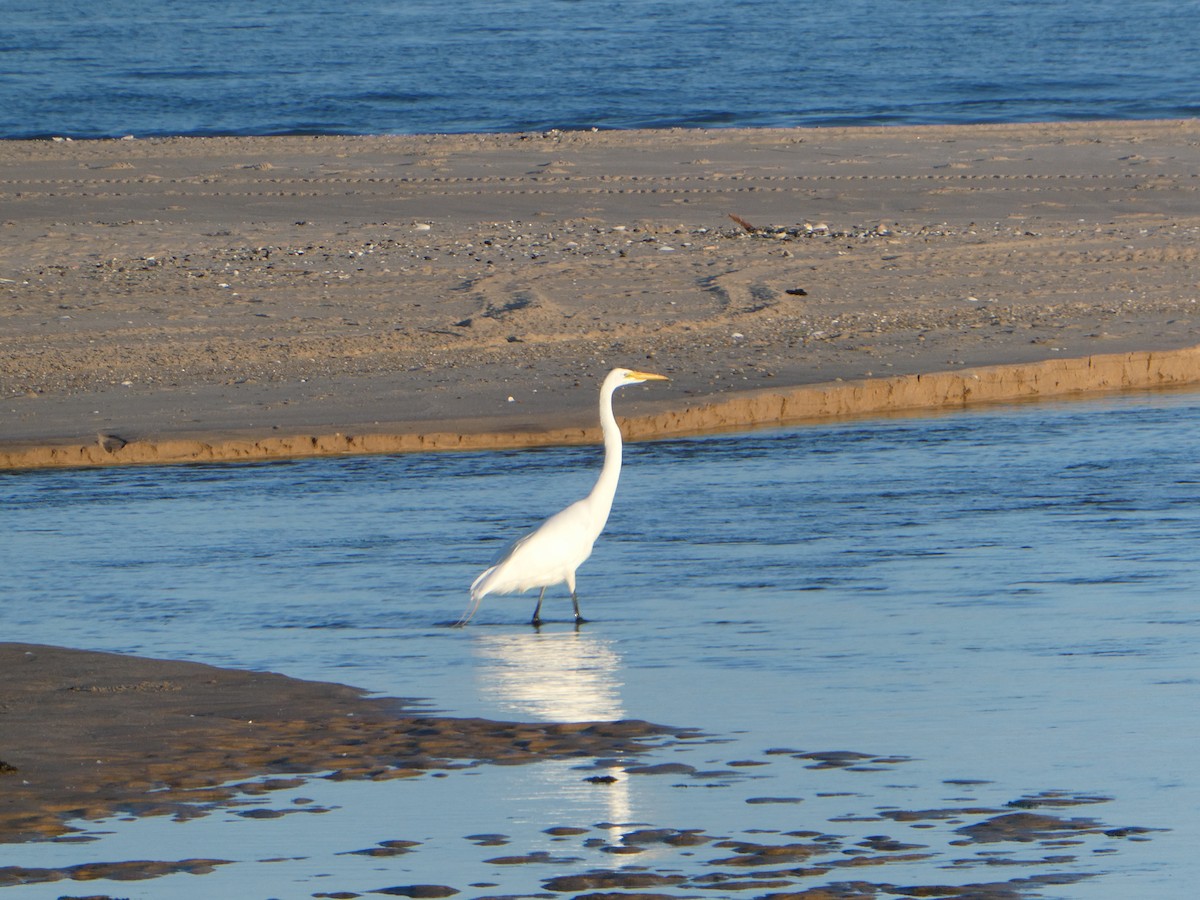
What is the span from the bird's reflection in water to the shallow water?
2cm

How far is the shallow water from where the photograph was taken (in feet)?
16.8

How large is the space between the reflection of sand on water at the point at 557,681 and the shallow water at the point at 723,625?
0.02m

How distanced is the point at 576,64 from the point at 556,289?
30.0 meters

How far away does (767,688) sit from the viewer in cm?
671

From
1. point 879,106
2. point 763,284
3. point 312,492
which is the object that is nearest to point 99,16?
point 879,106

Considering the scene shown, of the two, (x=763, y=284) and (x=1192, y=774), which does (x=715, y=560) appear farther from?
(x=763, y=284)

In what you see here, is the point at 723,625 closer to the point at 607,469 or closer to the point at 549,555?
the point at 549,555

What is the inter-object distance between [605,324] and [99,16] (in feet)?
164

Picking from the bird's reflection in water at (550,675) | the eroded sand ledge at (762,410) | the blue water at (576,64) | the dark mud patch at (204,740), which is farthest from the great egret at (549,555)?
the blue water at (576,64)

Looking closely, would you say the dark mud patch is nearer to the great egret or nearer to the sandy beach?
the great egret

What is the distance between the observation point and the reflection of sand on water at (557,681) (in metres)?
5.60

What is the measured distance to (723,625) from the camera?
767 centimetres

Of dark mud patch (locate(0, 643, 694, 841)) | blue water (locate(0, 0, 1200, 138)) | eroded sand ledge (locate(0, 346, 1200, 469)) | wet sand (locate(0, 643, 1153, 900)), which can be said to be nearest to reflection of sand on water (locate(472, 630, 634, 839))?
wet sand (locate(0, 643, 1153, 900))

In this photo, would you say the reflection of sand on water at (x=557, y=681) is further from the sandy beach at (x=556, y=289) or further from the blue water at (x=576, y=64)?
the blue water at (x=576, y=64)
